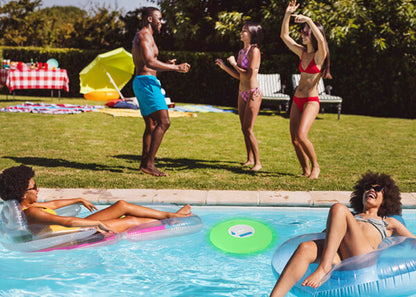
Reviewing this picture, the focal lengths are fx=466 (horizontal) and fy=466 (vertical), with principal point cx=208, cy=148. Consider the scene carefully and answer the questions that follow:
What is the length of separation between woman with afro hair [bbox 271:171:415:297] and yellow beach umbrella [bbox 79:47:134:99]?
11.5m

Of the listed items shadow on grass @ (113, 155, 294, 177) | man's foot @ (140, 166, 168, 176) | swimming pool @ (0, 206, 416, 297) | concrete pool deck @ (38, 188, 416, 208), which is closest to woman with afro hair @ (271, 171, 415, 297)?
swimming pool @ (0, 206, 416, 297)

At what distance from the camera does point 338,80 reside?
1534cm

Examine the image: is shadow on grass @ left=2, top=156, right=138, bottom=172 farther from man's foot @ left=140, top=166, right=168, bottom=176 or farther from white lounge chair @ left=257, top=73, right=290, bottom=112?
white lounge chair @ left=257, top=73, right=290, bottom=112

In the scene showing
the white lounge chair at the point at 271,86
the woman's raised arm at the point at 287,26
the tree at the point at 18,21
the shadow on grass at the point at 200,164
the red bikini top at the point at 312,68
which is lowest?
the shadow on grass at the point at 200,164

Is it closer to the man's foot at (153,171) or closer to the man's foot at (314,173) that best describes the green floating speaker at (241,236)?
the man's foot at (314,173)

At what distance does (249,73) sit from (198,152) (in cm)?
217

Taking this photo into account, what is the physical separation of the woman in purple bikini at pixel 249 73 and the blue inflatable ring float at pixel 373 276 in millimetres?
3680

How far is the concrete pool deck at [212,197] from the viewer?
4.96 metres

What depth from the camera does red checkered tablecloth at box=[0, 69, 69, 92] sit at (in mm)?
14695

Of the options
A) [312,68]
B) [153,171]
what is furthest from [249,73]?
[153,171]

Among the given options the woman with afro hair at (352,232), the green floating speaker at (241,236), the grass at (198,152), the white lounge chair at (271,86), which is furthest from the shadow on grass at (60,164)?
Result: the white lounge chair at (271,86)

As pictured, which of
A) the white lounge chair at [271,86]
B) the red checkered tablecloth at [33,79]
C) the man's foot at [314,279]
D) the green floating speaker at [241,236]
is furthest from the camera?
the red checkered tablecloth at [33,79]

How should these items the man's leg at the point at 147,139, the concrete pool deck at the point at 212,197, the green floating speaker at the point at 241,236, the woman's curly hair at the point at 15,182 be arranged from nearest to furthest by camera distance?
1. the woman's curly hair at the point at 15,182
2. the green floating speaker at the point at 241,236
3. the concrete pool deck at the point at 212,197
4. the man's leg at the point at 147,139

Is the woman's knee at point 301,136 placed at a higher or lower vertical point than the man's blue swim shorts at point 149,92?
lower
